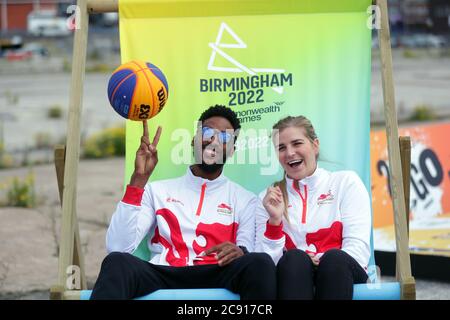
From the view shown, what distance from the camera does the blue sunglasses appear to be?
4098mm

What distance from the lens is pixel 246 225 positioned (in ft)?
13.1

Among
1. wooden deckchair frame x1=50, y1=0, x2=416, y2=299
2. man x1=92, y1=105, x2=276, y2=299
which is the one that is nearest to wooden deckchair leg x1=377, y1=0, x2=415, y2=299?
wooden deckchair frame x1=50, y1=0, x2=416, y2=299

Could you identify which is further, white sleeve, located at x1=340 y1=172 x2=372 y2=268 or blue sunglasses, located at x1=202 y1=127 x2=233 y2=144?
blue sunglasses, located at x1=202 y1=127 x2=233 y2=144

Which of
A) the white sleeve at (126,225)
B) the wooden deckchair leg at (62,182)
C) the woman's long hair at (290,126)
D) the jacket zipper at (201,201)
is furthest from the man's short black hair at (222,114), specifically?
the wooden deckchair leg at (62,182)

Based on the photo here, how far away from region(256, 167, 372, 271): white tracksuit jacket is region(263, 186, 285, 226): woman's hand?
0.12ft

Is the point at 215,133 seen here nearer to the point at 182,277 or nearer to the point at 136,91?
the point at 136,91

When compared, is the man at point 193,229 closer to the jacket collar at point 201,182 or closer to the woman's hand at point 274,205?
the jacket collar at point 201,182

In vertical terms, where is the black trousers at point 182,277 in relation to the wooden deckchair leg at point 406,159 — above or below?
below

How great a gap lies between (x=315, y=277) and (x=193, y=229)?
706 millimetres

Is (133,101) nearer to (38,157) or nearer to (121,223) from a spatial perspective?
(121,223)

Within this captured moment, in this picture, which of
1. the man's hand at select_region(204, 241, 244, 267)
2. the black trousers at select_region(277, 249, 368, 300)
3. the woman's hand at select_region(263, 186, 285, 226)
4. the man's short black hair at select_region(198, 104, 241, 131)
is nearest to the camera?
the black trousers at select_region(277, 249, 368, 300)

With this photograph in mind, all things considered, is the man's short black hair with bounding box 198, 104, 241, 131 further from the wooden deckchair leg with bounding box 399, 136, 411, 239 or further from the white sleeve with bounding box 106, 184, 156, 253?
the wooden deckchair leg with bounding box 399, 136, 411, 239

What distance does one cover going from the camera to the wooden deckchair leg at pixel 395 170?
3576 millimetres

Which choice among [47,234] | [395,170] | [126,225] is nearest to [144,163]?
[126,225]
